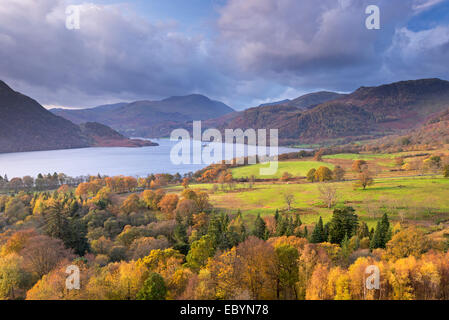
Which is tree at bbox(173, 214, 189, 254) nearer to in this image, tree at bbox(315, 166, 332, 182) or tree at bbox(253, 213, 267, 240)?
tree at bbox(253, 213, 267, 240)

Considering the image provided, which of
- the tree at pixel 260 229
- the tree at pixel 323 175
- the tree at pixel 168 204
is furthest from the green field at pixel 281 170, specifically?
the tree at pixel 260 229

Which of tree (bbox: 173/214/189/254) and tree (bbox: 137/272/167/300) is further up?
tree (bbox: 137/272/167/300)

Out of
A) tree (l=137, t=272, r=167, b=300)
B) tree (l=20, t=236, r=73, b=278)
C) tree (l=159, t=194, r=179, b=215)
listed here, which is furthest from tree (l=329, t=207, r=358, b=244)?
tree (l=20, t=236, r=73, b=278)

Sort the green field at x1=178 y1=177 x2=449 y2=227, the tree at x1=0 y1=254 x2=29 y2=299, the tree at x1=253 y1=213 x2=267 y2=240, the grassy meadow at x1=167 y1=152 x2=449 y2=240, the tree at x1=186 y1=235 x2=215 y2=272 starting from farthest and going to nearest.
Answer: the green field at x1=178 y1=177 x2=449 y2=227
the grassy meadow at x1=167 y1=152 x2=449 y2=240
the tree at x1=253 y1=213 x2=267 y2=240
the tree at x1=186 y1=235 x2=215 y2=272
the tree at x1=0 y1=254 x2=29 y2=299

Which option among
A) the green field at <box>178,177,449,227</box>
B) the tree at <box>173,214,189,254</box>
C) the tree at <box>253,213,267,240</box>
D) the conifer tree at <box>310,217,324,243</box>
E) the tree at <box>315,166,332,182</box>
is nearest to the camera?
the tree at <box>173,214,189,254</box>

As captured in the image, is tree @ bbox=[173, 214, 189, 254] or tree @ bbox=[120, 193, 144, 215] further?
tree @ bbox=[120, 193, 144, 215]

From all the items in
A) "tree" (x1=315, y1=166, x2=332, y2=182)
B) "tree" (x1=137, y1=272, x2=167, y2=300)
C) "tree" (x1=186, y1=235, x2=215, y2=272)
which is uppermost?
"tree" (x1=315, y1=166, x2=332, y2=182)

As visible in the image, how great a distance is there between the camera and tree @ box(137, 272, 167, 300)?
66.1ft

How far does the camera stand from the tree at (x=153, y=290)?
66.1 feet

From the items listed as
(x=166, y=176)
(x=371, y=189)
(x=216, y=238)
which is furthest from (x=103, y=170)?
(x=371, y=189)

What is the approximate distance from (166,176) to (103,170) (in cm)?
5443

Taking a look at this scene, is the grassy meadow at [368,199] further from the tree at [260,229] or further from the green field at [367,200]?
the tree at [260,229]

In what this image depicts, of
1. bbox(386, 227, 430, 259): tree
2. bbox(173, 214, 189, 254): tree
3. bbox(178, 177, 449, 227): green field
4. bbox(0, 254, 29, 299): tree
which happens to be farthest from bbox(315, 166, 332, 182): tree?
bbox(0, 254, 29, 299): tree

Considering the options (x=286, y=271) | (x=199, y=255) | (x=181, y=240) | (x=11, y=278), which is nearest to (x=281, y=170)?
(x=181, y=240)
